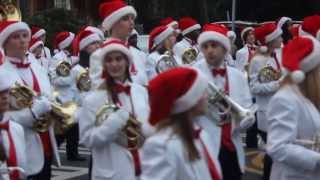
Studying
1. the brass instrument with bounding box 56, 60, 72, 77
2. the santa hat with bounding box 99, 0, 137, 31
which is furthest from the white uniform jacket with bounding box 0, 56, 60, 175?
the brass instrument with bounding box 56, 60, 72, 77

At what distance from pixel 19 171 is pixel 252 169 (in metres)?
6.42

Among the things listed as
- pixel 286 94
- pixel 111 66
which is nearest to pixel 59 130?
pixel 111 66

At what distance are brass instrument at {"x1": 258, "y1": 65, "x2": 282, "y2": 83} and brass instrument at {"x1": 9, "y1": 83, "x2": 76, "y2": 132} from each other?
399cm

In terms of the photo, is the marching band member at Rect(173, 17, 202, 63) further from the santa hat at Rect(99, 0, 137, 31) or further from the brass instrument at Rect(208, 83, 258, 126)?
the brass instrument at Rect(208, 83, 258, 126)

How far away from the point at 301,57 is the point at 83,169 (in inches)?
273

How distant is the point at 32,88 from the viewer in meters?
7.75

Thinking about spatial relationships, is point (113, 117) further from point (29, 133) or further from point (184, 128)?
point (184, 128)

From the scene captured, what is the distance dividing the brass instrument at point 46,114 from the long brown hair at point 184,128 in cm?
301

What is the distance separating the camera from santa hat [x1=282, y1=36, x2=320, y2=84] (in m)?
5.75

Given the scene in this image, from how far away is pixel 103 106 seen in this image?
21.3 ft

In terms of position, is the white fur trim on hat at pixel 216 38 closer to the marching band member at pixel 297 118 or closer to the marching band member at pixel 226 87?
the marching band member at pixel 226 87

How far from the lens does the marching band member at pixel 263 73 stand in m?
11.4

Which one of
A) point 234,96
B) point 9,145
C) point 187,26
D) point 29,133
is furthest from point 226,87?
point 187,26

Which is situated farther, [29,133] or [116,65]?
[29,133]
